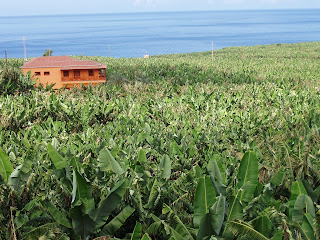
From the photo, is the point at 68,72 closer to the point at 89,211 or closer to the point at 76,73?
the point at 76,73

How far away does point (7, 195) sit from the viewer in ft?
12.8

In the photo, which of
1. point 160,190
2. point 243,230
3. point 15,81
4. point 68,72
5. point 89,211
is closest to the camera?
point 243,230

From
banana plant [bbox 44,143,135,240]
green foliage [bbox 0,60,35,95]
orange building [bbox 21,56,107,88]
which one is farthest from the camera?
orange building [bbox 21,56,107,88]

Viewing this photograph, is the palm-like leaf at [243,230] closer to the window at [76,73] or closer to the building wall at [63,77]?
the building wall at [63,77]

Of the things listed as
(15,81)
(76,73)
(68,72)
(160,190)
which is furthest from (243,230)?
(68,72)

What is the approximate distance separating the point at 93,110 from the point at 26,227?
4397 mm

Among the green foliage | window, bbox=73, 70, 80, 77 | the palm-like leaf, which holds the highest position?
window, bbox=73, 70, 80, 77

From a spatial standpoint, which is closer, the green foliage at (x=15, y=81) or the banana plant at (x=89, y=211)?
the banana plant at (x=89, y=211)

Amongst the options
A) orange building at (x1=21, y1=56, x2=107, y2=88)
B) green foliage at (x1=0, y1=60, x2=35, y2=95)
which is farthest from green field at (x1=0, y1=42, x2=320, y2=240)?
orange building at (x1=21, y1=56, x2=107, y2=88)

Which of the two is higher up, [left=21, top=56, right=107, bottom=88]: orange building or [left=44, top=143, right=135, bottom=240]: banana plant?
[left=21, top=56, right=107, bottom=88]: orange building

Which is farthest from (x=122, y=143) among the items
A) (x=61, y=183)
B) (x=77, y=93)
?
(x=77, y=93)

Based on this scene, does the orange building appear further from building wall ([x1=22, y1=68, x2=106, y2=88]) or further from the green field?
the green field

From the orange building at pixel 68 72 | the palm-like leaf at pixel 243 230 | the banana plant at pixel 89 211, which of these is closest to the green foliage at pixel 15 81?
the orange building at pixel 68 72

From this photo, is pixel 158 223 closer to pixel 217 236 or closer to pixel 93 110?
pixel 217 236
